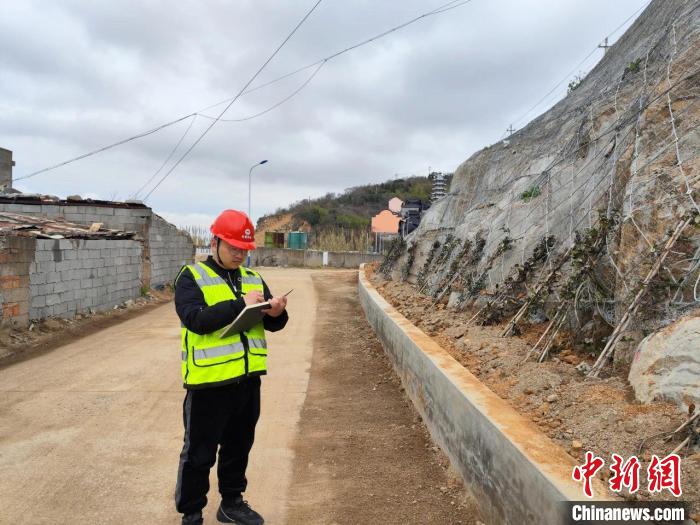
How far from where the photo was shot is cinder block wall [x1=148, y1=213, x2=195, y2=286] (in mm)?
14375

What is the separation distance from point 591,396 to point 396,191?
61.8m

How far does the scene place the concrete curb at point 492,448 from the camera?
2.21 metres

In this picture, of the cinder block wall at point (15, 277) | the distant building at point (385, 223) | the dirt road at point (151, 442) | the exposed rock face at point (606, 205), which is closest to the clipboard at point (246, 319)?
the dirt road at point (151, 442)

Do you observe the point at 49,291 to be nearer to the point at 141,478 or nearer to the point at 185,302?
the point at 141,478

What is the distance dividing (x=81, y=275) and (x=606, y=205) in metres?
9.73

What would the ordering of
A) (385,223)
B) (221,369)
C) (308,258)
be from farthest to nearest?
(385,223), (308,258), (221,369)

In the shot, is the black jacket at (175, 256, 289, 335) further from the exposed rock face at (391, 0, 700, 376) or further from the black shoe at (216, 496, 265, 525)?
the exposed rock face at (391, 0, 700, 376)

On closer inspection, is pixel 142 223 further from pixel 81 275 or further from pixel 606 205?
pixel 606 205

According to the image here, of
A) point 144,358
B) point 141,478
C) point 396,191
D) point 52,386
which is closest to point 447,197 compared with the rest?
point 144,358

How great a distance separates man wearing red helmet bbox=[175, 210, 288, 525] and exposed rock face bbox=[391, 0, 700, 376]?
2672 millimetres

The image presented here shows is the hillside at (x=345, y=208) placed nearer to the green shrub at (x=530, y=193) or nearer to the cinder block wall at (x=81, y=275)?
the cinder block wall at (x=81, y=275)

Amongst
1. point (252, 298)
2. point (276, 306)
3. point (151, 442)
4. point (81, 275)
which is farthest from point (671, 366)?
point (81, 275)

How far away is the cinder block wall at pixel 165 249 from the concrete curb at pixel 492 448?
455 inches

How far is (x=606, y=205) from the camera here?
5.14 meters
